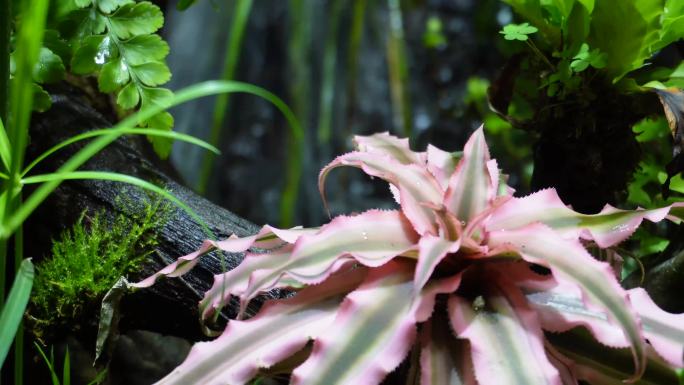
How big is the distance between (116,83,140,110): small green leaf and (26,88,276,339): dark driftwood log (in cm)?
17

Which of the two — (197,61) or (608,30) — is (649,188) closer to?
(608,30)

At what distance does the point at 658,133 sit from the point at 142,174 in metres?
1.17

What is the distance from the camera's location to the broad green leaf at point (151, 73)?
4.22ft

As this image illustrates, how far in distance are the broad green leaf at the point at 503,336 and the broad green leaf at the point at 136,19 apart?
82 centimetres

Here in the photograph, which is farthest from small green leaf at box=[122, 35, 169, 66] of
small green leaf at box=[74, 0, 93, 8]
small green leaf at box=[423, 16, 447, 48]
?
small green leaf at box=[423, 16, 447, 48]

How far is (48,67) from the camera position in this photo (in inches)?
49.2

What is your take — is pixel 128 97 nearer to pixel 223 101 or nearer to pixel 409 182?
pixel 409 182

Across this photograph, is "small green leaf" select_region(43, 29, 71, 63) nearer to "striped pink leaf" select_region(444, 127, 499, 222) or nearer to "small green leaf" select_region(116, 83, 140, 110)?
"small green leaf" select_region(116, 83, 140, 110)

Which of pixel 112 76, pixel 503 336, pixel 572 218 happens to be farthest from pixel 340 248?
pixel 112 76

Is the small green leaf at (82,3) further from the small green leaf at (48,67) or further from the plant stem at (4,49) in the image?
the plant stem at (4,49)

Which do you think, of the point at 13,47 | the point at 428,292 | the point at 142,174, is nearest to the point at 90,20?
the point at 13,47

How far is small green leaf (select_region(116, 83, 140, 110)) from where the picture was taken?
1.27 meters

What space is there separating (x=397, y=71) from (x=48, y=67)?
2.42 metres

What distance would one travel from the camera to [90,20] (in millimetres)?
1319
